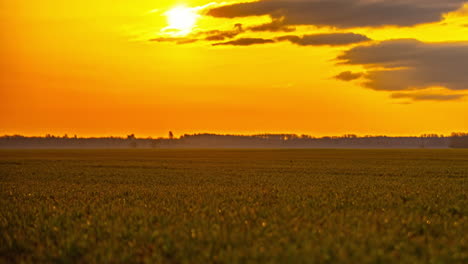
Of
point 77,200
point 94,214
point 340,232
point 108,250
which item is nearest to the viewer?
point 108,250

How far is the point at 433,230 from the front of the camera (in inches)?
523

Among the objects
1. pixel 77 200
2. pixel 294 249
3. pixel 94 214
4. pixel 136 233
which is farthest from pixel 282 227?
pixel 77 200

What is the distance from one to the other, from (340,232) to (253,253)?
287cm

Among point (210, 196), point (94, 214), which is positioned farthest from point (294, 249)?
point (210, 196)

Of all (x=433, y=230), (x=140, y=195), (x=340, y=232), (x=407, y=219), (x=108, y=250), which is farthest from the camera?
(x=140, y=195)

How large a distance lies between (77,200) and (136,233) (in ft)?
27.3

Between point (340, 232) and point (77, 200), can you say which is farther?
point (77, 200)

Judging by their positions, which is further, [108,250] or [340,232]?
[340,232]

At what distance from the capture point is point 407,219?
14664mm

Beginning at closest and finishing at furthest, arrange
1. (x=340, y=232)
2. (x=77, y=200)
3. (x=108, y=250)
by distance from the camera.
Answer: (x=108, y=250) < (x=340, y=232) < (x=77, y=200)

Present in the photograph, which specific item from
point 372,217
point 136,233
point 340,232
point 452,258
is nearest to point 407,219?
point 372,217

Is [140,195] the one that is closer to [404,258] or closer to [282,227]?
[282,227]

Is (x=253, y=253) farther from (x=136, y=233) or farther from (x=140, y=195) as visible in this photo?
(x=140, y=195)

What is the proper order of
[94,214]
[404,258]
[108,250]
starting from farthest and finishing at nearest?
[94,214] < [108,250] < [404,258]
